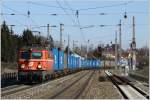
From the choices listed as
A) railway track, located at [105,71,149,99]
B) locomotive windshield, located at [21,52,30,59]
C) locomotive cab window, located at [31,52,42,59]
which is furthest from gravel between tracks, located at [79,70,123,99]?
locomotive windshield, located at [21,52,30,59]

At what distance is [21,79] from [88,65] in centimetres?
9418

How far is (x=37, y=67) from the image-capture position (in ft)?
124

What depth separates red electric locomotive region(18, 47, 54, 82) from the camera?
3747cm

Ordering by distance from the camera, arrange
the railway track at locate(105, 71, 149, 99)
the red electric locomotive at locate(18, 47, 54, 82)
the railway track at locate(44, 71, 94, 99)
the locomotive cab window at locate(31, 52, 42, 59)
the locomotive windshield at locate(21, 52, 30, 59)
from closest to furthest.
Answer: the railway track at locate(44, 71, 94, 99)
the railway track at locate(105, 71, 149, 99)
the red electric locomotive at locate(18, 47, 54, 82)
the locomotive windshield at locate(21, 52, 30, 59)
the locomotive cab window at locate(31, 52, 42, 59)

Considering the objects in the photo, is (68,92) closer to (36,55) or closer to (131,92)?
(131,92)

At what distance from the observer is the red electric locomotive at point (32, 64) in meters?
37.5

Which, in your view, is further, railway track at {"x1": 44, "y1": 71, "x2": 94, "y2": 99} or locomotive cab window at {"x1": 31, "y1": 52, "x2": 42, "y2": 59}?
locomotive cab window at {"x1": 31, "y1": 52, "x2": 42, "y2": 59}

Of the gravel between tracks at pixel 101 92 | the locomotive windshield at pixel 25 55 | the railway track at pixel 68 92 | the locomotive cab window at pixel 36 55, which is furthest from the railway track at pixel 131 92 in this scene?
the locomotive windshield at pixel 25 55

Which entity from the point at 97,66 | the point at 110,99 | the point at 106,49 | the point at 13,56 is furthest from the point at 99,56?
the point at 110,99

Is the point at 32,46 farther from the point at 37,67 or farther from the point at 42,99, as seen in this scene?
the point at 42,99

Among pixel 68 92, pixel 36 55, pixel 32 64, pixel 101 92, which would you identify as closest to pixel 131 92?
pixel 101 92

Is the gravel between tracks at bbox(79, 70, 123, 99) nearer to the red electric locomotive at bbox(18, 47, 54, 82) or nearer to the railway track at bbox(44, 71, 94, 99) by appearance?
the railway track at bbox(44, 71, 94, 99)

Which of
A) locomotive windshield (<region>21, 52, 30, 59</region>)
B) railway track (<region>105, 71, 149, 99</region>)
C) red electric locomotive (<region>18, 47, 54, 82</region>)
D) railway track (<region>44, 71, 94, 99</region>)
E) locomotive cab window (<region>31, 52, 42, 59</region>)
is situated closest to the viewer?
railway track (<region>44, 71, 94, 99</region>)

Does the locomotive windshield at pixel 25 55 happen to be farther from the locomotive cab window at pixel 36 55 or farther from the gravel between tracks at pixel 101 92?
the gravel between tracks at pixel 101 92
